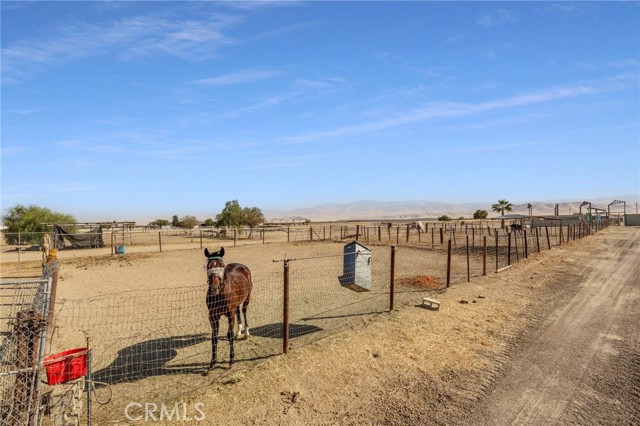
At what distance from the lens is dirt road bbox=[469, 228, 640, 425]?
5.33m

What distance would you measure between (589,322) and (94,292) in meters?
15.6

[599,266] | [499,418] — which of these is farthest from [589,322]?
[599,266]

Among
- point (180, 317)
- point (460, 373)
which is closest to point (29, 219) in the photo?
point (180, 317)

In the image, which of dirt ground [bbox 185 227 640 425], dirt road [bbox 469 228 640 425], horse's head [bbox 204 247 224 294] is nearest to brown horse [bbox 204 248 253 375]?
horse's head [bbox 204 247 224 294]

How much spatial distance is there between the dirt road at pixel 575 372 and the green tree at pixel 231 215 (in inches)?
1859

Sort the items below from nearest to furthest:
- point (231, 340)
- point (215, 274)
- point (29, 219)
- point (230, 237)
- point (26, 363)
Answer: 1. point (26, 363)
2. point (215, 274)
3. point (231, 340)
4. point (29, 219)
5. point (230, 237)

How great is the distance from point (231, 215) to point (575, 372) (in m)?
51.0

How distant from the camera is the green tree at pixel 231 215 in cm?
5444

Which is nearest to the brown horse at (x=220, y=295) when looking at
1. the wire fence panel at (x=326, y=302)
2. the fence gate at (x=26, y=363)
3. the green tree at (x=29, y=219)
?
the wire fence panel at (x=326, y=302)

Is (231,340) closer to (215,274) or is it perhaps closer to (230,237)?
(215,274)

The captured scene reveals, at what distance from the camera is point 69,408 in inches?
189

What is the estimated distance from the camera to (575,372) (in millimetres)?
6582

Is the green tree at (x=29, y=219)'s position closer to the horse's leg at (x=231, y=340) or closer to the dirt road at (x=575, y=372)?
the horse's leg at (x=231, y=340)

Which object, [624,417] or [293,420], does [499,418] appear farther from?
[293,420]
